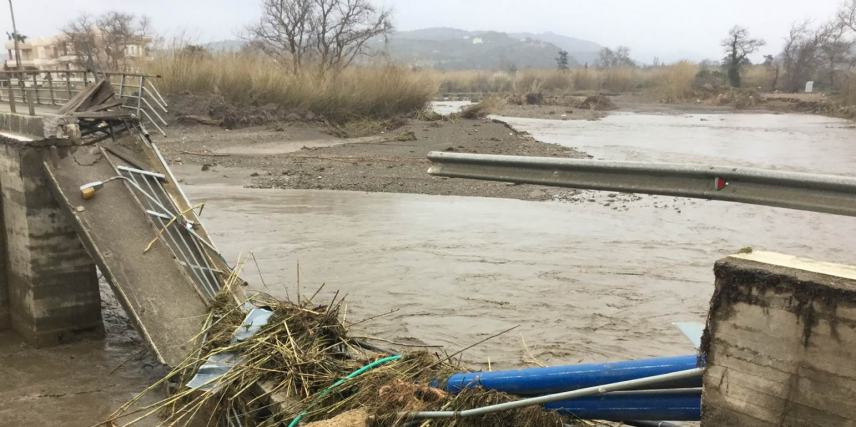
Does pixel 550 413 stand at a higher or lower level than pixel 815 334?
lower

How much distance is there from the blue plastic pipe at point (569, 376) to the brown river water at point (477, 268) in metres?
2.70

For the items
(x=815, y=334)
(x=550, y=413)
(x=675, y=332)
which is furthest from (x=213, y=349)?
(x=675, y=332)

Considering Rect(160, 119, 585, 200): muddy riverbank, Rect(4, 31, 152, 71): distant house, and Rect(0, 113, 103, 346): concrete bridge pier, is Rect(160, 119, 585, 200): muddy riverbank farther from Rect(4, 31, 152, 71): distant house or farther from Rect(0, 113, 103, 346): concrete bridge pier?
Rect(0, 113, 103, 346): concrete bridge pier

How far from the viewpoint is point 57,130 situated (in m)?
6.44

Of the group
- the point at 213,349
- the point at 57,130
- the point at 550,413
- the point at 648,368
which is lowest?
the point at 213,349

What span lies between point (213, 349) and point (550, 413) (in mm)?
2668

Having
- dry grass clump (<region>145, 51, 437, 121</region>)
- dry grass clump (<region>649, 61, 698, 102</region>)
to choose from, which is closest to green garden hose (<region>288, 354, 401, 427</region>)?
dry grass clump (<region>145, 51, 437, 121</region>)

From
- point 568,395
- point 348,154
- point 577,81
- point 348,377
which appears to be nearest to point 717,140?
point 348,154

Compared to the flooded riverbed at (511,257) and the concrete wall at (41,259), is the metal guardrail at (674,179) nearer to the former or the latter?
the flooded riverbed at (511,257)

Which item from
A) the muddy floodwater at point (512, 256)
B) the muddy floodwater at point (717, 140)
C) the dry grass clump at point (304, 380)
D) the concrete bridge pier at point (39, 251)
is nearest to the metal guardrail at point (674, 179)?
the dry grass clump at point (304, 380)

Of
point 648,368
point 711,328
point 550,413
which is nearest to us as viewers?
point 711,328

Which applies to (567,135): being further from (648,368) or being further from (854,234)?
(648,368)

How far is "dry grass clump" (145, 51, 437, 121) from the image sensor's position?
81.6ft

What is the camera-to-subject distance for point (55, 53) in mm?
69438
